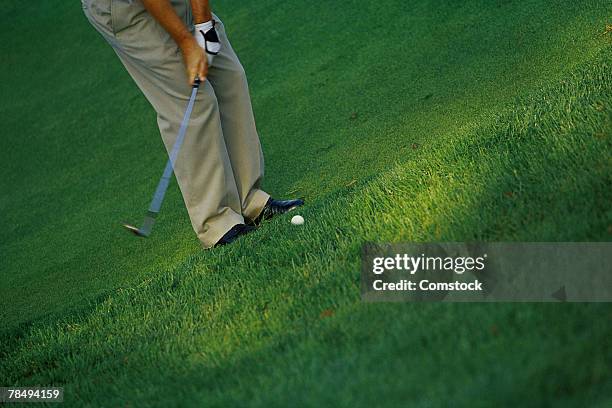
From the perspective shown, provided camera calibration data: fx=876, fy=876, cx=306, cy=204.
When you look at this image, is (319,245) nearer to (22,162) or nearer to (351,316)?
(351,316)

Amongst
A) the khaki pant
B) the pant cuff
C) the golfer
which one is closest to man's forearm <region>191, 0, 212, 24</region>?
the golfer

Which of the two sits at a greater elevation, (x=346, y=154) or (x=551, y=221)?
(x=551, y=221)

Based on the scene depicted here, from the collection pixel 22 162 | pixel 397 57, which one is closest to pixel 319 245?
pixel 397 57

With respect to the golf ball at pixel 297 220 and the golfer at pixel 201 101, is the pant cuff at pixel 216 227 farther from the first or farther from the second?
the golf ball at pixel 297 220

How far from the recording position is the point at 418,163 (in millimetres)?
3777

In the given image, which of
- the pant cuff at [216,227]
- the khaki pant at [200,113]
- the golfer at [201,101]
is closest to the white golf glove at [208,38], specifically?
the golfer at [201,101]

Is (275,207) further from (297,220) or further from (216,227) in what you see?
(297,220)

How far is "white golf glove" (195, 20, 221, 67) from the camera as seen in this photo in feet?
12.6

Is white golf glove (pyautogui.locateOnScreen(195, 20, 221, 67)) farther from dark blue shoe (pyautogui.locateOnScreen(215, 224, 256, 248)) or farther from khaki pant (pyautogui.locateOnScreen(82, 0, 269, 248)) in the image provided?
dark blue shoe (pyautogui.locateOnScreen(215, 224, 256, 248))

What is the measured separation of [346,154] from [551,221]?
205 centimetres

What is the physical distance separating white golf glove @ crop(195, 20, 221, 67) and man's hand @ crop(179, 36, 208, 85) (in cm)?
4

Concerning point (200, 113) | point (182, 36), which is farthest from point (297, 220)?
point (182, 36)

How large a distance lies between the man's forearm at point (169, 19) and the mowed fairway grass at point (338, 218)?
0.91 m

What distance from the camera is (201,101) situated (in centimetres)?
392
